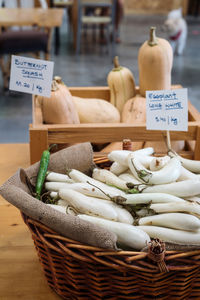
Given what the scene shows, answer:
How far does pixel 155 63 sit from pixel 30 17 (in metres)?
2.68

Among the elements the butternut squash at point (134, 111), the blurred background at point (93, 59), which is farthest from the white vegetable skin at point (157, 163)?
the blurred background at point (93, 59)

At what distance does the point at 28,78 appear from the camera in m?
1.14

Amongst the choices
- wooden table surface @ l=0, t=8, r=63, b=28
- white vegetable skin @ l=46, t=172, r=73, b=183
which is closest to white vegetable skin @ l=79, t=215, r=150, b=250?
white vegetable skin @ l=46, t=172, r=73, b=183

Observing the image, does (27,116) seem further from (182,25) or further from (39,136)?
(182,25)

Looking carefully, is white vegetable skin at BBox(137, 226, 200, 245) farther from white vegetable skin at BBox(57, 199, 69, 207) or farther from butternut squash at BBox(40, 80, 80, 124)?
butternut squash at BBox(40, 80, 80, 124)

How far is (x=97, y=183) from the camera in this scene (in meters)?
0.91

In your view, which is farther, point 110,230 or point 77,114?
point 77,114

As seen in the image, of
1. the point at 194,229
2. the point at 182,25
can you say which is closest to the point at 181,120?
the point at 194,229

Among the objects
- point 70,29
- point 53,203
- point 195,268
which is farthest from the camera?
point 70,29

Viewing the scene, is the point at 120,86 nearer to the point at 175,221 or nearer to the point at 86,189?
the point at 86,189

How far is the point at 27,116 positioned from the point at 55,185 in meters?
2.75

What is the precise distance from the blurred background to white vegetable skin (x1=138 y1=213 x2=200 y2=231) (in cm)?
242

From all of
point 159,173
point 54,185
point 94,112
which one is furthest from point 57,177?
point 94,112

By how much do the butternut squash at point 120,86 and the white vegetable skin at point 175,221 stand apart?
85cm
